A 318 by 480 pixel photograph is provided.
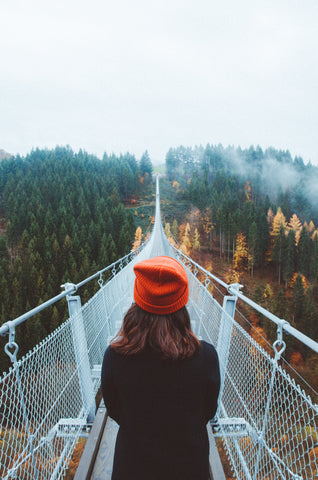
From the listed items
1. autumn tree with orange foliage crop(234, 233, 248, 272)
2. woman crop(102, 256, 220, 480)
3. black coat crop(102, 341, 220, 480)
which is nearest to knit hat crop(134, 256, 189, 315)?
woman crop(102, 256, 220, 480)

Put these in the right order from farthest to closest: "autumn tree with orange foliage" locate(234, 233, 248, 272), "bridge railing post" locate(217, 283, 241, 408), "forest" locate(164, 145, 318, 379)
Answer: "autumn tree with orange foliage" locate(234, 233, 248, 272) → "forest" locate(164, 145, 318, 379) → "bridge railing post" locate(217, 283, 241, 408)

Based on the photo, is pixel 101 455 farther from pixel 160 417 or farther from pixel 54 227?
pixel 54 227

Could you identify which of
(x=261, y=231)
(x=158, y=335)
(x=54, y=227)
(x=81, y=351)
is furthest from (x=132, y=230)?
(x=158, y=335)

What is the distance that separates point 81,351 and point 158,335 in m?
1.27

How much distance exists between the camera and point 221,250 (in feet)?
149

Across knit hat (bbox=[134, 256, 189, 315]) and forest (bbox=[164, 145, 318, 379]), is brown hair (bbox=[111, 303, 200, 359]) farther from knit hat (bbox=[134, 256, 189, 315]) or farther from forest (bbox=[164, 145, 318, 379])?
forest (bbox=[164, 145, 318, 379])

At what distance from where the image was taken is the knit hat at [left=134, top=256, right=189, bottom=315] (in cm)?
95

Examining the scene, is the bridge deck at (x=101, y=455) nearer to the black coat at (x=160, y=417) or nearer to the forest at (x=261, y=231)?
the black coat at (x=160, y=417)

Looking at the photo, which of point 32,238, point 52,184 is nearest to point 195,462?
point 32,238

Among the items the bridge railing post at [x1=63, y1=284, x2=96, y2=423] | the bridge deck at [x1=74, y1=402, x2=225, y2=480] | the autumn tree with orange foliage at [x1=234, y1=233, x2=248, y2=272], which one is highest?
the bridge railing post at [x1=63, y1=284, x2=96, y2=423]

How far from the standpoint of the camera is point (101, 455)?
187 centimetres

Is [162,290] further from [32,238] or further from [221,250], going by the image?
[221,250]

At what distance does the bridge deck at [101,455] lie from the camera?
172cm

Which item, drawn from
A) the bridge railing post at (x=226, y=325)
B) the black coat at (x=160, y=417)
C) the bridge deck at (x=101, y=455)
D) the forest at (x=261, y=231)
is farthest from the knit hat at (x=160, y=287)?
the forest at (x=261, y=231)
